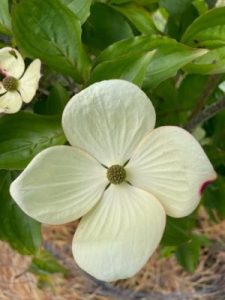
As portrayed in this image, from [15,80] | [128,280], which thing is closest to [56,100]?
[15,80]

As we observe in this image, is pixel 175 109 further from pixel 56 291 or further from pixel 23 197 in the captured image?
pixel 56 291

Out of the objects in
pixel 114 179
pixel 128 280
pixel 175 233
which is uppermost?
pixel 114 179

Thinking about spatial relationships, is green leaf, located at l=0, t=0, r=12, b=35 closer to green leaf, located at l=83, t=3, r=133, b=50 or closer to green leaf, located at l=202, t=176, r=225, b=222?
green leaf, located at l=83, t=3, r=133, b=50

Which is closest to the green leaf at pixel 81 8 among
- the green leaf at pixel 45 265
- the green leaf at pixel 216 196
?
the green leaf at pixel 216 196

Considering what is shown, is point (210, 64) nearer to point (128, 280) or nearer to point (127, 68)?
point (127, 68)

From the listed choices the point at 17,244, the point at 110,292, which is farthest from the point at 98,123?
the point at 110,292

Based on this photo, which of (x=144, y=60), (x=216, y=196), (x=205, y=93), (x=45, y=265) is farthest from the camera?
(x=45, y=265)

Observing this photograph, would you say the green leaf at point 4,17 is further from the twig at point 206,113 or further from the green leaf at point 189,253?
the green leaf at point 189,253
